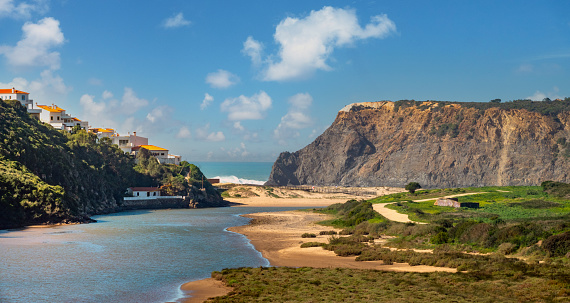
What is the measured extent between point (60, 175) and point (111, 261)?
50648mm

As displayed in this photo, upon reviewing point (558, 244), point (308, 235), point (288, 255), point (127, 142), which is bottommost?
point (288, 255)

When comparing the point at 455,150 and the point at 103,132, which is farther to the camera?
the point at 455,150

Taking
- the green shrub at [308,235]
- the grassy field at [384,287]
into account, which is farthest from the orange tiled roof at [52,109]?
the grassy field at [384,287]

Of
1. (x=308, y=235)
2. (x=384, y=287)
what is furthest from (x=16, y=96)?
(x=384, y=287)

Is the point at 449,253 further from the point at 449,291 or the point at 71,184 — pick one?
the point at 71,184

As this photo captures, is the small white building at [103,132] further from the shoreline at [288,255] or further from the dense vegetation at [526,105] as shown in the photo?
the dense vegetation at [526,105]

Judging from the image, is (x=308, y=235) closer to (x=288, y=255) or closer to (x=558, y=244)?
(x=288, y=255)

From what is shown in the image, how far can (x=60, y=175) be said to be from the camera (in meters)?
79.8

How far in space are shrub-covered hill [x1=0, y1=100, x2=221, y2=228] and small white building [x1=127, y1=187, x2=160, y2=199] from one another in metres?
1.79

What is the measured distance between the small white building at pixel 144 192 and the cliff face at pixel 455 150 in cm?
9429

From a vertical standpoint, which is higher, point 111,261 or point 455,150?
point 455,150

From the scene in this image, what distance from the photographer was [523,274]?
25.2m

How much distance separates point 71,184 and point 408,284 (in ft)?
233

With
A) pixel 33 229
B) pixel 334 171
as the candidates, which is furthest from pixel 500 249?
pixel 334 171
